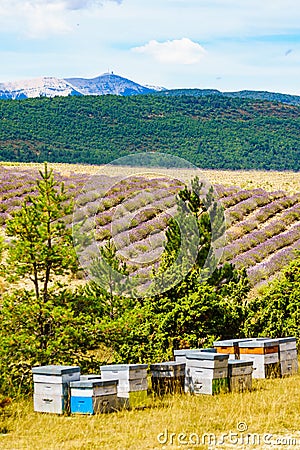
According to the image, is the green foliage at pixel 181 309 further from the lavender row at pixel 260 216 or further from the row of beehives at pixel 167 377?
the lavender row at pixel 260 216

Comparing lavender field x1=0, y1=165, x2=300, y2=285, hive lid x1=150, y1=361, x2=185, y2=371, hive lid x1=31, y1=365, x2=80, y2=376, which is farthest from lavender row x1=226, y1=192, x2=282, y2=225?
hive lid x1=31, y1=365, x2=80, y2=376

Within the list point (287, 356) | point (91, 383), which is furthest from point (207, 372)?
point (287, 356)

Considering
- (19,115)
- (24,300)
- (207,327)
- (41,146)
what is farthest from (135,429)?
(19,115)

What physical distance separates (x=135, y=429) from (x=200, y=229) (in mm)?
7246

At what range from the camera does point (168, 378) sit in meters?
12.5

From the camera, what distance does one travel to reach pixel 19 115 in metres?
104

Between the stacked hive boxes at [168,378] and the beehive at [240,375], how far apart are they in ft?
2.65

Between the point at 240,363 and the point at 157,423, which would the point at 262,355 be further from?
the point at 157,423

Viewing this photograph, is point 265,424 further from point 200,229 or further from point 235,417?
point 200,229

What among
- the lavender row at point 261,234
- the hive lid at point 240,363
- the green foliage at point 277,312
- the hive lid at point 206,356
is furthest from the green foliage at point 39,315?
the lavender row at point 261,234

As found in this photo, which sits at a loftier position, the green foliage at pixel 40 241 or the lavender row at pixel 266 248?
the green foliage at pixel 40 241

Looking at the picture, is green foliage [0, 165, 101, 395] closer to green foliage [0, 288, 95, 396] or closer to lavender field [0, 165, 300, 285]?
green foliage [0, 288, 95, 396]

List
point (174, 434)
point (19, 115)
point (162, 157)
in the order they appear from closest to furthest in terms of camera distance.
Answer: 1. point (174, 434)
2. point (162, 157)
3. point (19, 115)

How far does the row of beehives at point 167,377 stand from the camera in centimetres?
1101
